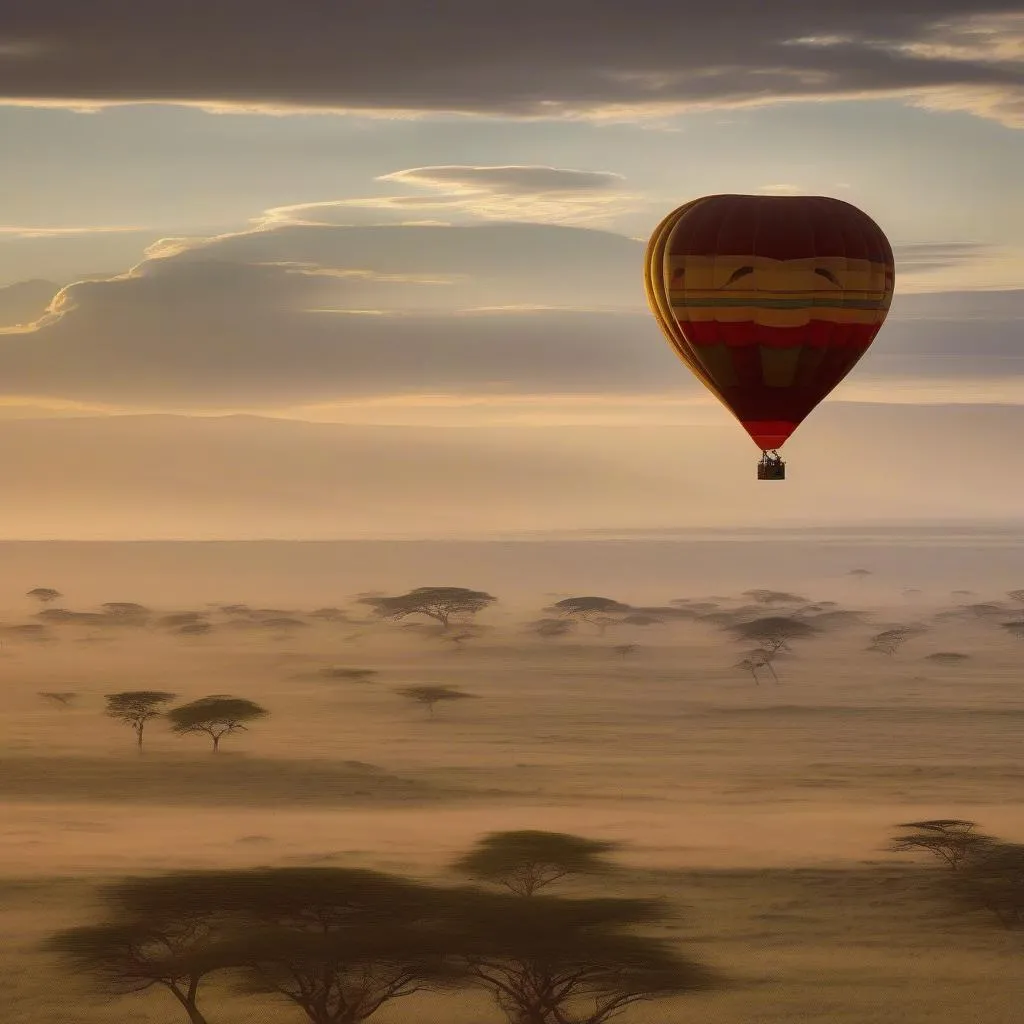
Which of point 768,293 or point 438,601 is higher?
point 438,601

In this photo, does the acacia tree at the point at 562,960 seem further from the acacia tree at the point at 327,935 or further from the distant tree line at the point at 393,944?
the acacia tree at the point at 327,935

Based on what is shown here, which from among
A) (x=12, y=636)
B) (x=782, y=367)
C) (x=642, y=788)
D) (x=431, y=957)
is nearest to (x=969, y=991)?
(x=431, y=957)

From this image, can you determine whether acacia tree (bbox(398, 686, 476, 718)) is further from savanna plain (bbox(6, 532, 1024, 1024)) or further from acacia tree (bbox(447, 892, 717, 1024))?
acacia tree (bbox(447, 892, 717, 1024))

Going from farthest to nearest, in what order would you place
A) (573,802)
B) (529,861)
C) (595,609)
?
(595,609)
(573,802)
(529,861)

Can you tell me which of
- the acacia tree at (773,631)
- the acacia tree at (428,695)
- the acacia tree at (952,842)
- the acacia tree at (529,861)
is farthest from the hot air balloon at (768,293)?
the acacia tree at (773,631)

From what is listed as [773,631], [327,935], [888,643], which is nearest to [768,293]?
[327,935]

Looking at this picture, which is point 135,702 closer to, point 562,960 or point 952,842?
point 952,842

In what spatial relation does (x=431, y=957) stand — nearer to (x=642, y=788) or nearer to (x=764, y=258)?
(x=764, y=258)
